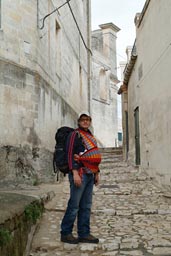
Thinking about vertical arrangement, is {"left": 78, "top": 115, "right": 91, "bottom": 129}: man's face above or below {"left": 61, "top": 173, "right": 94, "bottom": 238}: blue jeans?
above

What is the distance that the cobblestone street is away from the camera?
3531mm

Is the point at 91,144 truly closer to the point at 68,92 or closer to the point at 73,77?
the point at 68,92

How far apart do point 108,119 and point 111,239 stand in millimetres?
21935

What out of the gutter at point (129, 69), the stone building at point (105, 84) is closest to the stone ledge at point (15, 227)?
the gutter at point (129, 69)

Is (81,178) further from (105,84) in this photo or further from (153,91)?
(105,84)

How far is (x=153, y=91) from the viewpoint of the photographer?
8219 mm

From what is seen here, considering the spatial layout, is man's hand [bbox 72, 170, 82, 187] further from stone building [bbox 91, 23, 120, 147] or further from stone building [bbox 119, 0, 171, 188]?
stone building [bbox 91, 23, 120, 147]

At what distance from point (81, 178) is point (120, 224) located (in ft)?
4.59

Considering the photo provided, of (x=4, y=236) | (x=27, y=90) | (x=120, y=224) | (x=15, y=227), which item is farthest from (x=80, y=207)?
(x=27, y=90)

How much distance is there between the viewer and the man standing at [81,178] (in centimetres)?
359

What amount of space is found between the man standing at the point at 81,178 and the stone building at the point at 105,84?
19.8 m

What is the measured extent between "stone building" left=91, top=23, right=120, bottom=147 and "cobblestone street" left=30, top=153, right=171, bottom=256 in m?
16.5

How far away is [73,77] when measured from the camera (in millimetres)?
14703

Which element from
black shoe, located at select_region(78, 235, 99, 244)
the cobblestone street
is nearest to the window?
the cobblestone street
